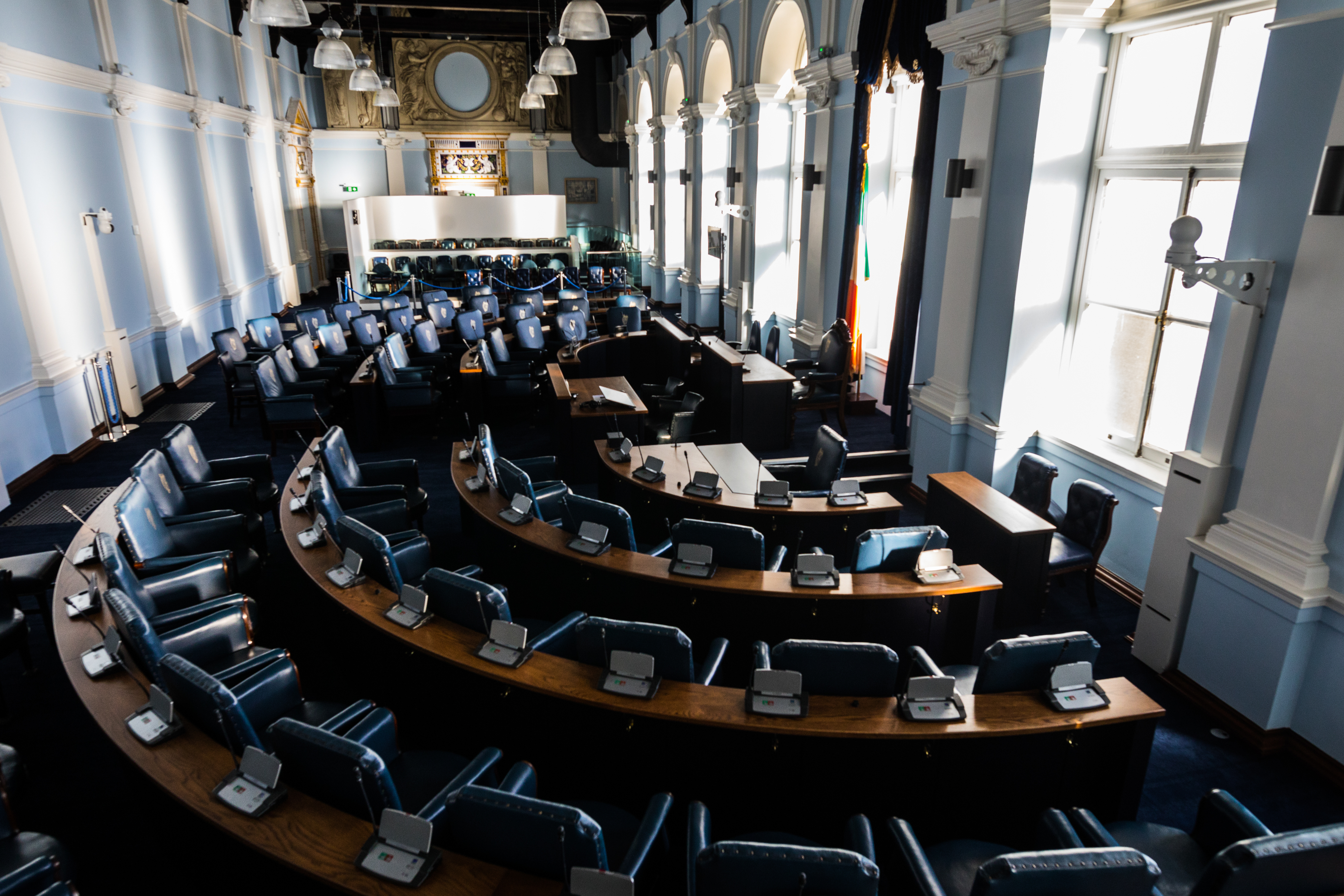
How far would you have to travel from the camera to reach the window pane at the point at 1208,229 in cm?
472

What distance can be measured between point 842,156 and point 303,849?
27.2 ft

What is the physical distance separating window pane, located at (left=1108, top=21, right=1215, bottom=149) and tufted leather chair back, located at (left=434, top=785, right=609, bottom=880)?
5211mm

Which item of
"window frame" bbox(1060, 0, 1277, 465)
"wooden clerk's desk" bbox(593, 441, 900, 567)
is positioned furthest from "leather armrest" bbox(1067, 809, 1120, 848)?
"window frame" bbox(1060, 0, 1277, 465)

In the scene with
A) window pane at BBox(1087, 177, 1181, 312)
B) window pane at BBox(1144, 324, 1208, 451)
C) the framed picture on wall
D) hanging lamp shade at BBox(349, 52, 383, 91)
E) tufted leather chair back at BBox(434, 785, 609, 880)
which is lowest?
tufted leather chair back at BBox(434, 785, 609, 880)

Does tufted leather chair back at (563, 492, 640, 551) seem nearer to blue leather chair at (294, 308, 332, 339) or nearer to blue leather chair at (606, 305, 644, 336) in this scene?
blue leather chair at (606, 305, 644, 336)

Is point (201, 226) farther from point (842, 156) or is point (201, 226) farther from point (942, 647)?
point (942, 647)

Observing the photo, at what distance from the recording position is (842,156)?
8.83 m


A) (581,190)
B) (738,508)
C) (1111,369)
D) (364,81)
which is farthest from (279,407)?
(581,190)

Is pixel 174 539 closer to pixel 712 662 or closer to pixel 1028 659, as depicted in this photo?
pixel 712 662

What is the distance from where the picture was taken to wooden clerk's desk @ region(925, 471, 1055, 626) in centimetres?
475

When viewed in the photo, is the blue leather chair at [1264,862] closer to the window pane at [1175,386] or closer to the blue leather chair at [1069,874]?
the blue leather chair at [1069,874]

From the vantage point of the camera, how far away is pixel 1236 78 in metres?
4.62

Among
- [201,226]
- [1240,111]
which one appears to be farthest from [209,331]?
[1240,111]

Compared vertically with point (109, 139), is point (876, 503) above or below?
below
